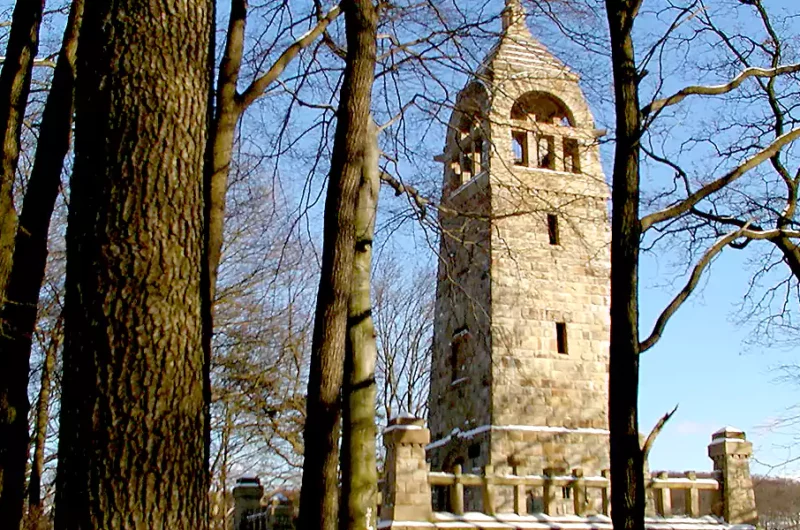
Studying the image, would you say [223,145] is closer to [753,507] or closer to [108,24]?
[108,24]

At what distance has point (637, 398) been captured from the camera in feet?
23.2

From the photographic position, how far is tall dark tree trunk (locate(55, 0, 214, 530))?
3543 millimetres

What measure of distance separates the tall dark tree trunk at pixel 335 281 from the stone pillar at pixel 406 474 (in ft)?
23.5

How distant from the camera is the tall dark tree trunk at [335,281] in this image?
638 cm

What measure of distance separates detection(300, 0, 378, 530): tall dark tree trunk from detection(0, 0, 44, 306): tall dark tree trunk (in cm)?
253

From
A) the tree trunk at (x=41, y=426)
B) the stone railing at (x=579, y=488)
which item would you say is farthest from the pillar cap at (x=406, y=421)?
the tree trunk at (x=41, y=426)

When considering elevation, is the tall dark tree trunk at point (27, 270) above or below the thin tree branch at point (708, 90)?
below

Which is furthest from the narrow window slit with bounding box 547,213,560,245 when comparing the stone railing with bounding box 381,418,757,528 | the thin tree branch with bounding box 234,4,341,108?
the thin tree branch with bounding box 234,4,341,108

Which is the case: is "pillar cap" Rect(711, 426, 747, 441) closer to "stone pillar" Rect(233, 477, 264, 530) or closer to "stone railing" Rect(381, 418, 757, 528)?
"stone railing" Rect(381, 418, 757, 528)

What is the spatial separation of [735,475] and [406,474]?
6.55 metres

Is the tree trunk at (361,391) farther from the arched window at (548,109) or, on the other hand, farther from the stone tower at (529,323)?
the arched window at (548,109)

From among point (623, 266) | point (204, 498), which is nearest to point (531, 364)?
point (623, 266)

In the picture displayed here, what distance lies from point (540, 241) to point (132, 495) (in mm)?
18398

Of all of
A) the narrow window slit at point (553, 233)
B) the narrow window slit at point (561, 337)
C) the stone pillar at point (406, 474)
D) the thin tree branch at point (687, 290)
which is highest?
the narrow window slit at point (553, 233)
